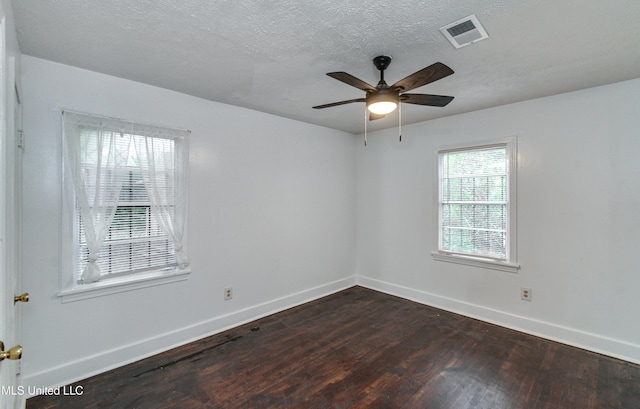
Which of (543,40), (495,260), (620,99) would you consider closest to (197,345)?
(495,260)

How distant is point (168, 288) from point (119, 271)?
1.49 feet

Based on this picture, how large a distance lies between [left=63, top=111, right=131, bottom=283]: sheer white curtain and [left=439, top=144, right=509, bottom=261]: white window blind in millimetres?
3629

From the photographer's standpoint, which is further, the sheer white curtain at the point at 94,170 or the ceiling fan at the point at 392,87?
the sheer white curtain at the point at 94,170

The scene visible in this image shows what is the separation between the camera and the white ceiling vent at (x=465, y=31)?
1.76m

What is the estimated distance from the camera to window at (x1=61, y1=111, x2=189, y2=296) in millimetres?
2357

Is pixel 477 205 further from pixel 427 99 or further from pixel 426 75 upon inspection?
pixel 426 75

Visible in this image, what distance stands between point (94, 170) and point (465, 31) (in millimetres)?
2979

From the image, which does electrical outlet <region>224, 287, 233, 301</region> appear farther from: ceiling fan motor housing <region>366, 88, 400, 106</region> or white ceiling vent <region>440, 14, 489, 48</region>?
white ceiling vent <region>440, 14, 489, 48</region>

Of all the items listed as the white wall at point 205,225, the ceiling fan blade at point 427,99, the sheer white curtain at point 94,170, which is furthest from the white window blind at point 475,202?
the sheer white curtain at point 94,170

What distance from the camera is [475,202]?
3584 mm

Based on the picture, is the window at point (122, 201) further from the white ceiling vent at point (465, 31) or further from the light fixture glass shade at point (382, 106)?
the white ceiling vent at point (465, 31)

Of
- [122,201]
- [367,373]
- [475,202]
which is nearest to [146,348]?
[122,201]

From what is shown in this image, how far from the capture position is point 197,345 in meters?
2.91

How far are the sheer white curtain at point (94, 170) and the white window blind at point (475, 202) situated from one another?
3.63 metres
